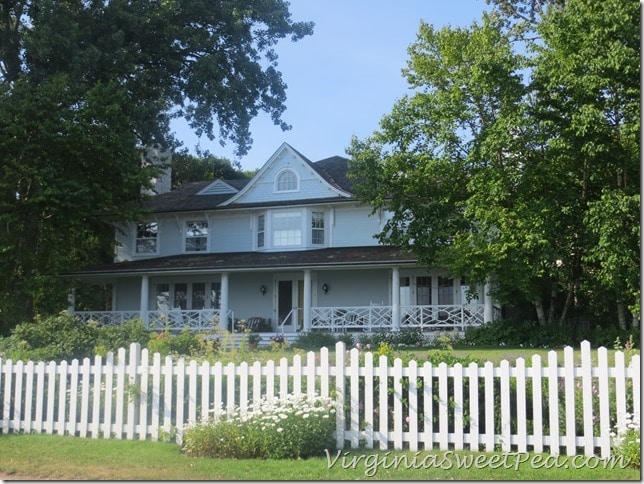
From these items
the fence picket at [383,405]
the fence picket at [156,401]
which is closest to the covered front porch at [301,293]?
the fence picket at [156,401]

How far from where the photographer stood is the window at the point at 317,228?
29.4 metres

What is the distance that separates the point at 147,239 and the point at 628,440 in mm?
28482

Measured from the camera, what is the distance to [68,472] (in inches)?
304

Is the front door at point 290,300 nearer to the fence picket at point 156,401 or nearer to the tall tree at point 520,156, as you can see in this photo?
the tall tree at point 520,156

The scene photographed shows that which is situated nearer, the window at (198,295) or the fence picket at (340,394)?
the fence picket at (340,394)

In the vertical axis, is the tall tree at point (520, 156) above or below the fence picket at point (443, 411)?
above

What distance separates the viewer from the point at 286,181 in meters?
30.2

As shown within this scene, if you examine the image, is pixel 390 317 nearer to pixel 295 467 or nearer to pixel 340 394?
pixel 340 394

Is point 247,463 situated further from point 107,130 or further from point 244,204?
point 244,204

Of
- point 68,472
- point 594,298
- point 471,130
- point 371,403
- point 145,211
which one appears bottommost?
point 68,472

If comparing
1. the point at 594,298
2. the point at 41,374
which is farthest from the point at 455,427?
the point at 594,298

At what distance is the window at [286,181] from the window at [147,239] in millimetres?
6939

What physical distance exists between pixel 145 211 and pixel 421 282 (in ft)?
37.5

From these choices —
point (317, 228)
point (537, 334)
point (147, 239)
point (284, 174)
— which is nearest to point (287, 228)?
point (317, 228)
